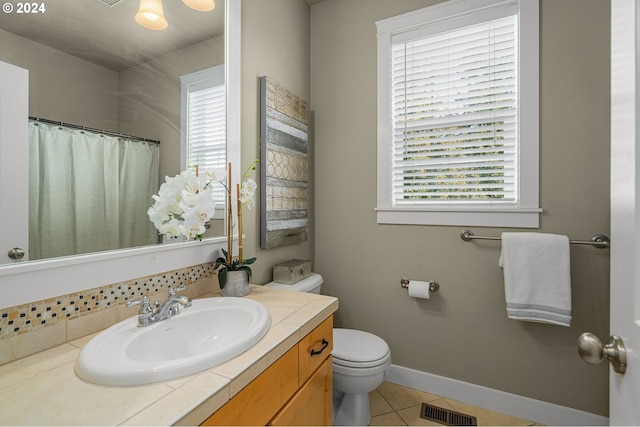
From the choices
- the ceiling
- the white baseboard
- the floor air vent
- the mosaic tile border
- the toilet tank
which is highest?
the ceiling

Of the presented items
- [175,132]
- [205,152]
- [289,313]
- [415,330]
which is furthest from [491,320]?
[175,132]

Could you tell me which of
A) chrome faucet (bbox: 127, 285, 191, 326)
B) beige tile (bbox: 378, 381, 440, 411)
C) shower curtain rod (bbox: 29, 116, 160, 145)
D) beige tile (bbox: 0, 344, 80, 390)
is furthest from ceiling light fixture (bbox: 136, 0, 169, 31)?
beige tile (bbox: 378, 381, 440, 411)

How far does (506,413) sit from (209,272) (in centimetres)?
183

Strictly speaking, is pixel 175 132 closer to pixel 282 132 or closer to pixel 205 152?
pixel 205 152

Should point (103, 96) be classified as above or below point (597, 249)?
above

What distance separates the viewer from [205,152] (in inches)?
54.1

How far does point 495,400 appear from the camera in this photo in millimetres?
1749

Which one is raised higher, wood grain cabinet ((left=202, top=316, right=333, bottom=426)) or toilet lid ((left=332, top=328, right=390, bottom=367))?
wood grain cabinet ((left=202, top=316, right=333, bottom=426))

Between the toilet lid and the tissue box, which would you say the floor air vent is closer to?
the toilet lid

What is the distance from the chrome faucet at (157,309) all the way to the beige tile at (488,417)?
1.68 meters

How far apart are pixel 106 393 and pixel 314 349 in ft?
2.12

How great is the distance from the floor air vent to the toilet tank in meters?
0.92

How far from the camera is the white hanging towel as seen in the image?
1514mm

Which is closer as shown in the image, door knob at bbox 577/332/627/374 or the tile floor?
door knob at bbox 577/332/627/374
